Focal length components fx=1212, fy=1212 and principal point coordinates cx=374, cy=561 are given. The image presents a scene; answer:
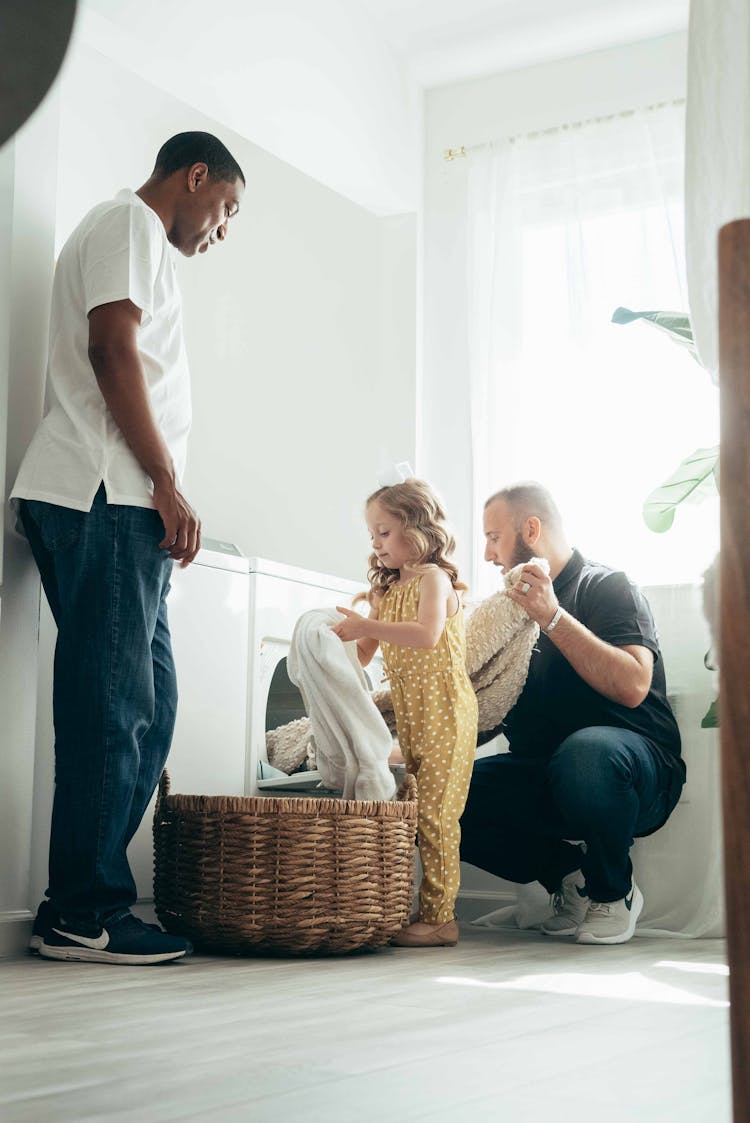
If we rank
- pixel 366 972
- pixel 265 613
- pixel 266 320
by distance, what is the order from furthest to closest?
1. pixel 266 320
2. pixel 265 613
3. pixel 366 972

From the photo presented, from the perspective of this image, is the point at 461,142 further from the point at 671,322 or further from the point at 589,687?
the point at 589,687

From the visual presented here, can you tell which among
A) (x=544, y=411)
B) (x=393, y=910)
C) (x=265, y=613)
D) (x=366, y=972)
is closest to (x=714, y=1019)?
(x=366, y=972)

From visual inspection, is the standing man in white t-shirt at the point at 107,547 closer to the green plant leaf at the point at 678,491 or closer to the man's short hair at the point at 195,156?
the man's short hair at the point at 195,156

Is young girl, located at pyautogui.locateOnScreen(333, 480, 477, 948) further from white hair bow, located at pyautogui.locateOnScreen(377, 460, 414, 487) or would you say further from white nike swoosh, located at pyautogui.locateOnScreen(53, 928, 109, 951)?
white nike swoosh, located at pyautogui.locateOnScreen(53, 928, 109, 951)

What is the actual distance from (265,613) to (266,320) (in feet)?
4.12

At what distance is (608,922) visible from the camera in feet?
7.78

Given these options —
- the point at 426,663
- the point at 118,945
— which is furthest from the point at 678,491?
the point at 118,945

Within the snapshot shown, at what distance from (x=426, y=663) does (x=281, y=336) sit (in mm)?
1492

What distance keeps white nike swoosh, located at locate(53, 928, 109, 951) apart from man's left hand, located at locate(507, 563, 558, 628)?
107 centimetres

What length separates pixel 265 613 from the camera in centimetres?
257

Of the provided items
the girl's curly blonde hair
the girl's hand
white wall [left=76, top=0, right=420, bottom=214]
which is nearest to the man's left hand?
the girl's curly blonde hair

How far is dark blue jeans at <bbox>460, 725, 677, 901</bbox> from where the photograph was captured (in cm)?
236

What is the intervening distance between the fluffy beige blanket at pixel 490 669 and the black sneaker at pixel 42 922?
0.69 meters

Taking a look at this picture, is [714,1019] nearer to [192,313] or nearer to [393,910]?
[393,910]
